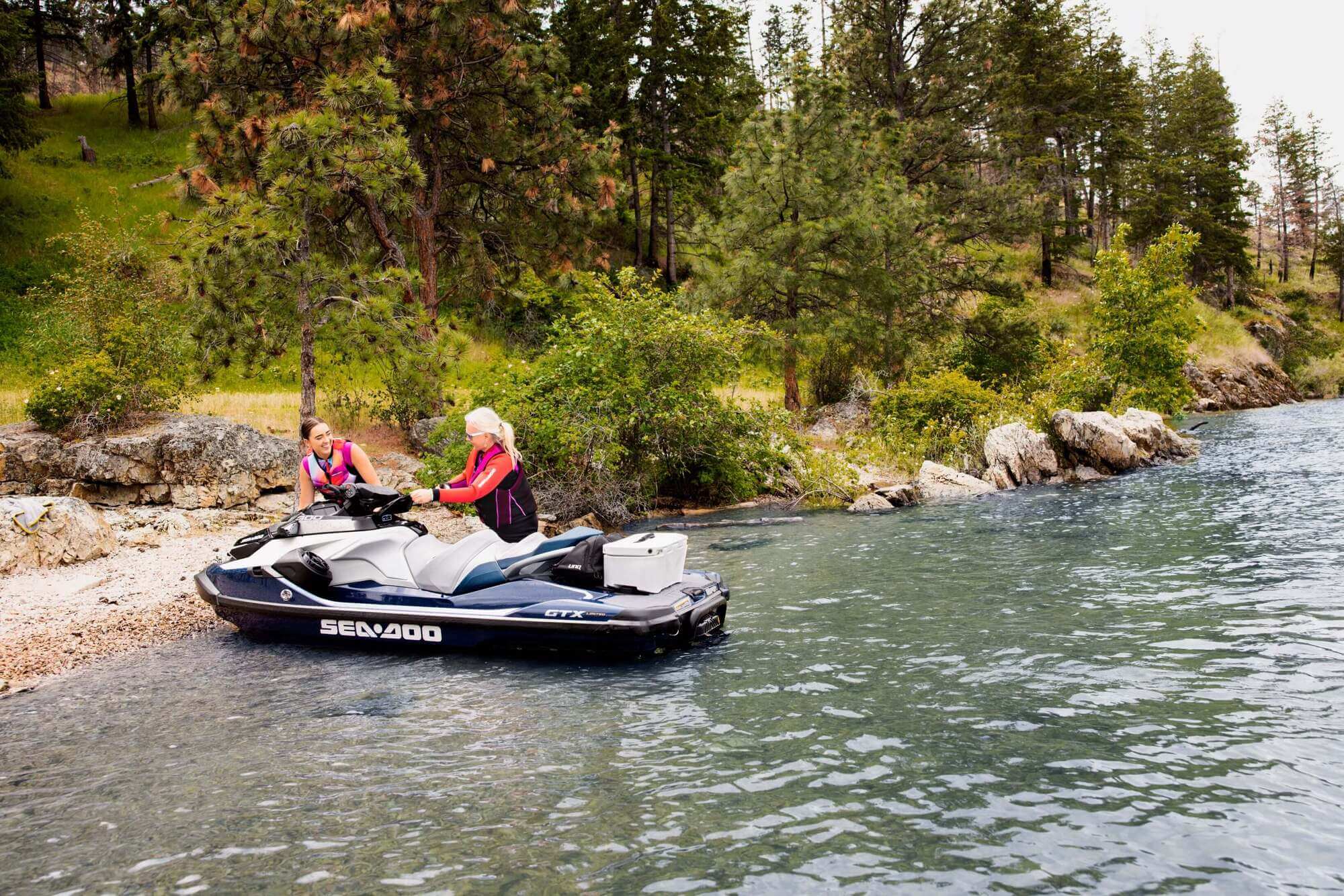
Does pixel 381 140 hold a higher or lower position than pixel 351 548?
higher

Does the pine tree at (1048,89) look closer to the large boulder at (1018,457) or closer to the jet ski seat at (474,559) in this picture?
the large boulder at (1018,457)

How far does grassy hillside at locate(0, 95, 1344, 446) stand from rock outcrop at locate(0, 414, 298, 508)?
274 centimetres

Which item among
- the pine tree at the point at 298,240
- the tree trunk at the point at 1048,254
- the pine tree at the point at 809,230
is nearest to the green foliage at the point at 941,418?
the pine tree at the point at 809,230

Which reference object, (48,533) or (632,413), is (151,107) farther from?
(48,533)

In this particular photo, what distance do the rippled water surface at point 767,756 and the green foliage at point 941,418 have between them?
10762 millimetres

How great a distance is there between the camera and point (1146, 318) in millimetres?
24016

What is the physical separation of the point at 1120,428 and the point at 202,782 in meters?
19.5

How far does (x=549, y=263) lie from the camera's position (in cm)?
2241

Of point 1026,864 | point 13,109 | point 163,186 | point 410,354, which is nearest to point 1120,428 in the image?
point 410,354

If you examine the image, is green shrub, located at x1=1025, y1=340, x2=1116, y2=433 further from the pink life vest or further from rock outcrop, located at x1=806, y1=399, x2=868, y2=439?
the pink life vest

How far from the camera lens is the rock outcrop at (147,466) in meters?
15.4

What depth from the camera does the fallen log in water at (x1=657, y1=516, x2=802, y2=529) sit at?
15203mm

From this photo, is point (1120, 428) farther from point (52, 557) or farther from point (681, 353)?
point (52, 557)

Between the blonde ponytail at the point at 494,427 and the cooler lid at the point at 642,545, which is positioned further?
the blonde ponytail at the point at 494,427
